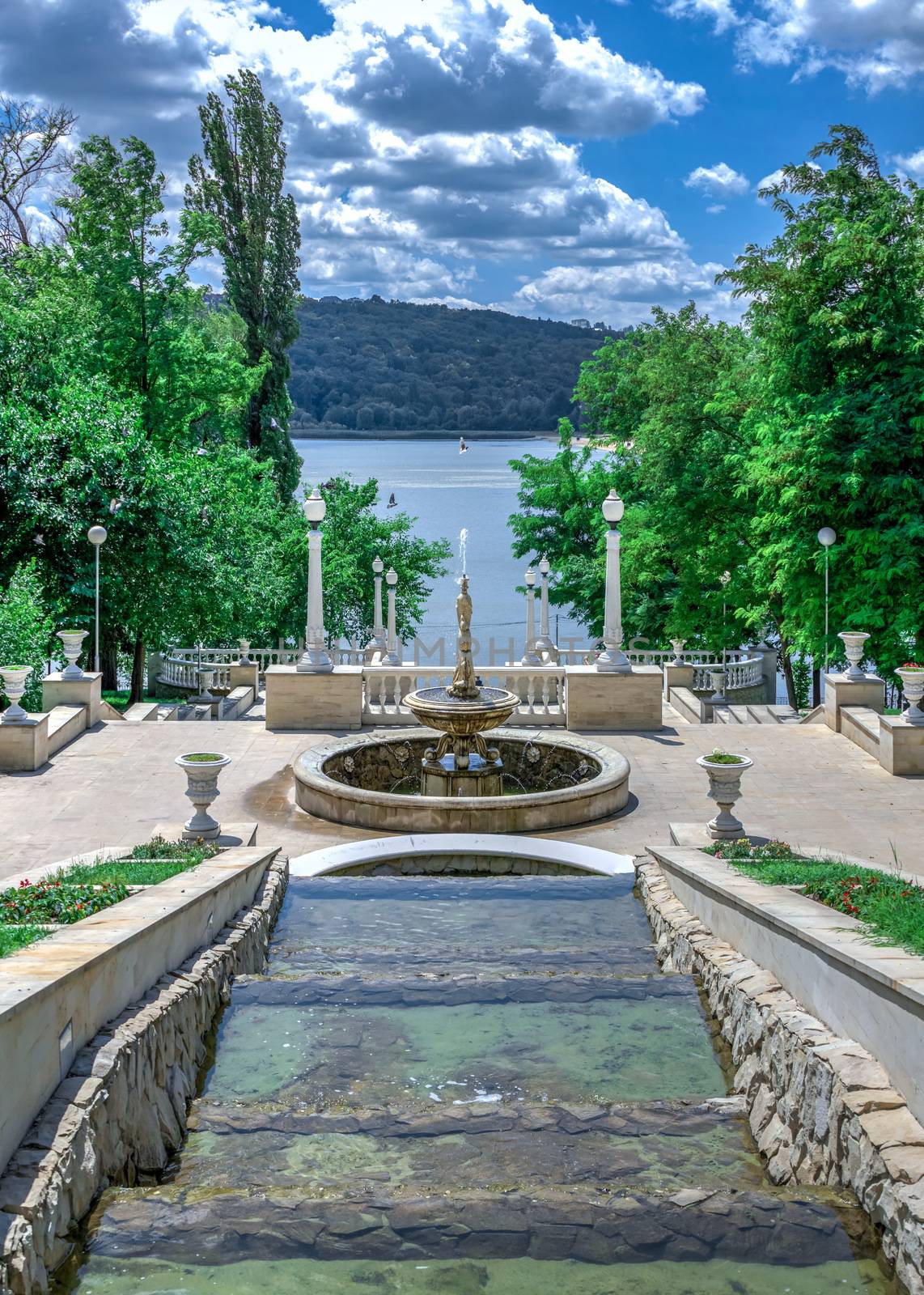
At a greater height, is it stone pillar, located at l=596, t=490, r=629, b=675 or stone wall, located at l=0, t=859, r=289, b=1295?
stone pillar, located at l=596, t=490, r=629, b=675

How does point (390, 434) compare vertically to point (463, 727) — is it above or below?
above

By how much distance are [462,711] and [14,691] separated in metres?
6.25

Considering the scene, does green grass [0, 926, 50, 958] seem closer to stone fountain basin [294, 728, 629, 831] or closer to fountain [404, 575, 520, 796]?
stone fountain basin [294, 728, 629, 831]

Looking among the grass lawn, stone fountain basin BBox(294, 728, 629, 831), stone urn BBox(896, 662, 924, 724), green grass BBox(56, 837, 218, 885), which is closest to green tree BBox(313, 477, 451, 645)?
stone fountain basin BBox(294, 728, 629, 831)

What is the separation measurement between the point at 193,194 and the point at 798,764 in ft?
100.0

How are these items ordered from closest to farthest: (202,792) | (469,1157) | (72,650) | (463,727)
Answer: (469,1157) < (202,792) < (463,727) < (72,650)

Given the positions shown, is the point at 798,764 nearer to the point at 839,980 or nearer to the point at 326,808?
the point at 326,808

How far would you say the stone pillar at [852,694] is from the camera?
724 inches

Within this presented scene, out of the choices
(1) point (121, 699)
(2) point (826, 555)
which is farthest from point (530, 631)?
(1) point (121, 699)

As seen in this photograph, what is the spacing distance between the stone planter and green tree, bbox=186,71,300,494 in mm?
26604

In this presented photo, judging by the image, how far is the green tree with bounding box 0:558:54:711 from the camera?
19.2 m

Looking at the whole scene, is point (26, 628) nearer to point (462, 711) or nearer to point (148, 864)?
point (462, 711)

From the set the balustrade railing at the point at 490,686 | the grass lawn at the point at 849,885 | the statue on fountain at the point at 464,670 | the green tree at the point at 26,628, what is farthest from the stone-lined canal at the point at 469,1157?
Result: the green tree at the point at 26,628

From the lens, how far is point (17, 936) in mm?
6273
